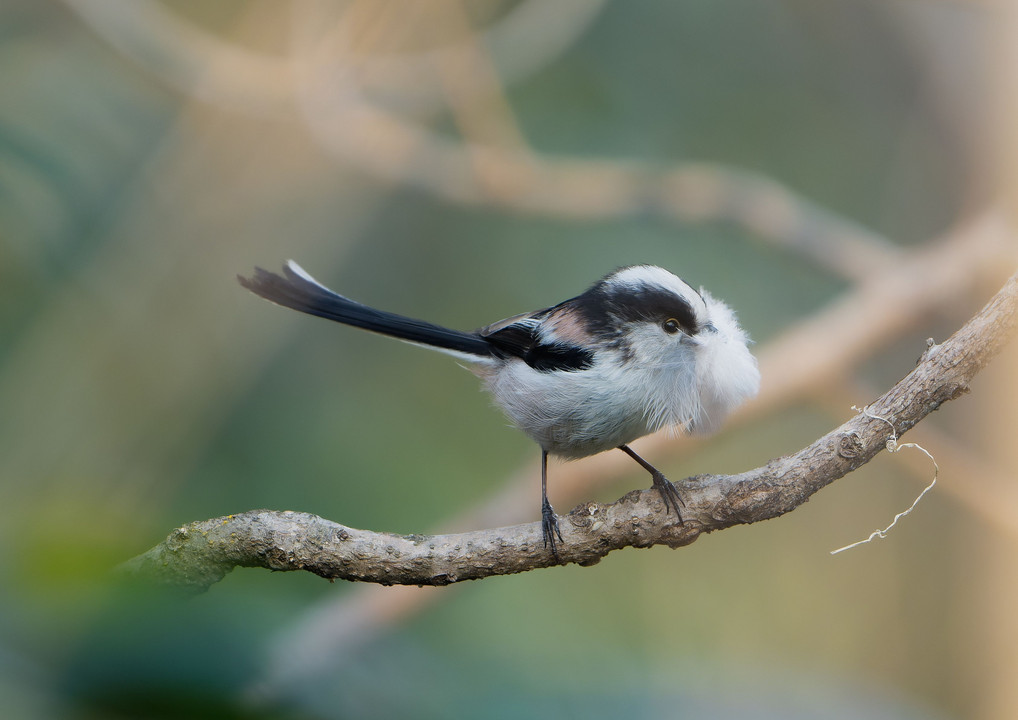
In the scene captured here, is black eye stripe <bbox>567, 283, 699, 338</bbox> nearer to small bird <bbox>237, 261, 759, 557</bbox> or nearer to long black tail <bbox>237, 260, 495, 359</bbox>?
small bird <bbox>237, 261, 759, 557</bbox>

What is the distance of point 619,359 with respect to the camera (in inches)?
64.2

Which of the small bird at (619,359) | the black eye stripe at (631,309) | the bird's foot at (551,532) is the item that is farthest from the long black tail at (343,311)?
the bird's foot at (551,532)

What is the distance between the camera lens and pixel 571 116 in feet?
15.0

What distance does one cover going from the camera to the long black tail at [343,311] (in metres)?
1.60

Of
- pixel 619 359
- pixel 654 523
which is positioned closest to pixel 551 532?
pixel 654 523

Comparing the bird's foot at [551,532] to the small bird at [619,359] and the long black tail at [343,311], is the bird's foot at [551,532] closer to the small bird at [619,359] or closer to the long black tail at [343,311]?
the small bird at [619,359]

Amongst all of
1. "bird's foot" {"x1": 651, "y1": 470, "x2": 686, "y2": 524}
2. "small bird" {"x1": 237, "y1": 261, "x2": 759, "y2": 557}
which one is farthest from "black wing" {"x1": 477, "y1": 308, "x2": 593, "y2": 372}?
"bird's foot" {"x1": 651, "y1": 470, "x2": 686, "y2": 524}

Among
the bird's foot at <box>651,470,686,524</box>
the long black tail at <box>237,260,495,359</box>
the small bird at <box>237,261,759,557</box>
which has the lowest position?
the bird's foot at <box>651,470,686,524</box>

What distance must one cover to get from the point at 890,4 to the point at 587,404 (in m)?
3.56

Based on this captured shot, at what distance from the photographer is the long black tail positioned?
5.26 ft

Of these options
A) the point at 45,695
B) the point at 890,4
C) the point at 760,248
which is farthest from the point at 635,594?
the point at 45,695

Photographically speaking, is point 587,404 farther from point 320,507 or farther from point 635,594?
point 635,594

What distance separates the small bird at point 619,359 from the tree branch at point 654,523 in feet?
0.88

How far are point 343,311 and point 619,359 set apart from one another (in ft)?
1.92
